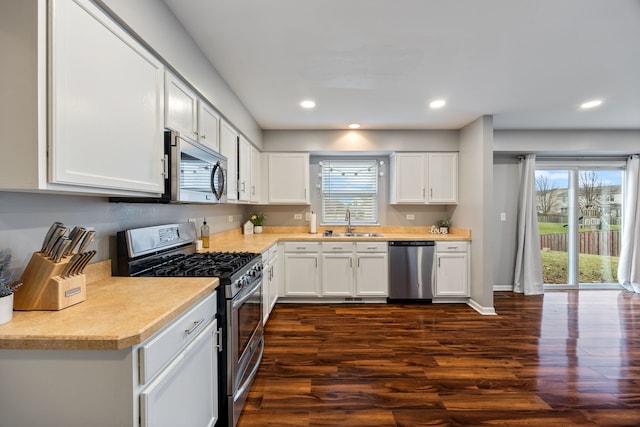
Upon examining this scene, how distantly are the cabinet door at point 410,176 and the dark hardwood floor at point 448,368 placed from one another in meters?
1.60

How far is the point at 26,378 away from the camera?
3.07ft

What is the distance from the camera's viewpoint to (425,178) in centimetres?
435

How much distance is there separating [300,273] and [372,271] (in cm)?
97

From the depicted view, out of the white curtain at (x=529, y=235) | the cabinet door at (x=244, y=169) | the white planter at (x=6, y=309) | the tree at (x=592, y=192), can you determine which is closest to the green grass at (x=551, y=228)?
the white curtain at (x=529, y=235)

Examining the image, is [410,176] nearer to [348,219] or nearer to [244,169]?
[348,219]

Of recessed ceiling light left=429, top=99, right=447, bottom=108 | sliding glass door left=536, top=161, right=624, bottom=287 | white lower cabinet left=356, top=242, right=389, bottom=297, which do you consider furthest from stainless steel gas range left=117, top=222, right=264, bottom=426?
sliding glass door left=536, top=161, right=624, bottom=287

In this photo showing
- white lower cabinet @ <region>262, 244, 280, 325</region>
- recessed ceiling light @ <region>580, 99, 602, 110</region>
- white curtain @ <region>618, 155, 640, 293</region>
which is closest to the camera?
white lower cabinet @ <region>262, 244, 280, 325</region>

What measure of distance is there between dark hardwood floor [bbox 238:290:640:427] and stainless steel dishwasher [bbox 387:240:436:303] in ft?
1.06

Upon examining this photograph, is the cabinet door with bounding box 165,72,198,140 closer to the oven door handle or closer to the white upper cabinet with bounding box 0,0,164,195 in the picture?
the white upper cabinet with bounding box 0,0,164,195

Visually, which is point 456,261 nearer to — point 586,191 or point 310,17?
point 586,191

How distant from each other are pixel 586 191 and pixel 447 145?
2590 millimetres

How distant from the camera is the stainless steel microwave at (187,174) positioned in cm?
171

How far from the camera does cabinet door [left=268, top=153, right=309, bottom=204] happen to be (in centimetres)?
436

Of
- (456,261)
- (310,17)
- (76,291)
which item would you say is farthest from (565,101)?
(76,291)
